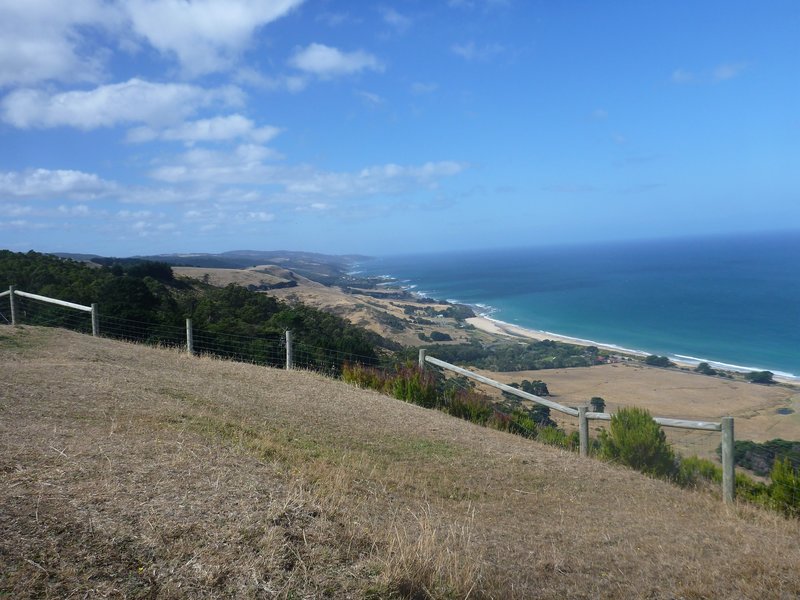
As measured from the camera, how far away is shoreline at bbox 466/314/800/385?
37.0 m

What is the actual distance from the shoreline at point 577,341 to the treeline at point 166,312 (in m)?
20.3

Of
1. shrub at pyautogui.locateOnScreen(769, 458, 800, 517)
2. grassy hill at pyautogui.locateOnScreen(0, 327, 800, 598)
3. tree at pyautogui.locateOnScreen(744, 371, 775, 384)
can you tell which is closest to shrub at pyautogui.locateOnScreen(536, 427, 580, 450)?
grassy hill at pyautogui.locateOnScreen(0, 327, 800, 598)

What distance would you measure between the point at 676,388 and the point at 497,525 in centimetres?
2307

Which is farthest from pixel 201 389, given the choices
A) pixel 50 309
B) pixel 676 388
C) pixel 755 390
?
pixel 755 390

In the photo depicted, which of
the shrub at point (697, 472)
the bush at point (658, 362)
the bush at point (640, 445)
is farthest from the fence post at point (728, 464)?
the bush at point (658, 362)

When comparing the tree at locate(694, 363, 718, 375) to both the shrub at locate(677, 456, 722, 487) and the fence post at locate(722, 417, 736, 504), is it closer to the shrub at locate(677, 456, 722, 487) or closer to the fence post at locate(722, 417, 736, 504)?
the shrub at locate(677, 456, 722, 487)

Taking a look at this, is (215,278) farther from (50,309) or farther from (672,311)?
(672,311)

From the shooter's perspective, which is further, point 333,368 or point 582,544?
point 333,368

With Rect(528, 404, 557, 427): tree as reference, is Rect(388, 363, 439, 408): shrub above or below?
above

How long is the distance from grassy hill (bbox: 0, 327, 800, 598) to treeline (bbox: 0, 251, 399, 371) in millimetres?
6512

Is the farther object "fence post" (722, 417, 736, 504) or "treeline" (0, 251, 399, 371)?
"treeline" (0, 251, 399, 371)

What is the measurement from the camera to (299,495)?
488cm

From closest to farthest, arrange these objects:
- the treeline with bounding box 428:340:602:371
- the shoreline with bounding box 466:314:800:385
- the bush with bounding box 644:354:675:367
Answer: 1. the treeline with bounding box 428:340:602:371
2. the bush with bounding box 644:354:675:367
3. the shoreline with bounding box 466:314:800:385

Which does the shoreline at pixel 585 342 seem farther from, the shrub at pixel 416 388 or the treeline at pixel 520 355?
the shrub at pixel 416 388
